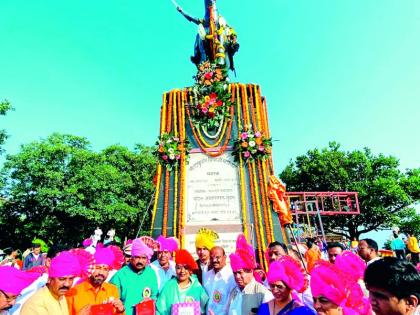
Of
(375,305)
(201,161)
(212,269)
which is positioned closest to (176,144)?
(201,161)

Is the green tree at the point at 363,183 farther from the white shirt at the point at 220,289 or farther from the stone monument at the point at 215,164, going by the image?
the white shirt at the point at 220,289

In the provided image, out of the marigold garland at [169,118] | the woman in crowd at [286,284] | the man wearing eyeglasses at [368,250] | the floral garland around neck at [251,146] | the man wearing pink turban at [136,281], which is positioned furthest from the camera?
the marigold garland at [169,118]

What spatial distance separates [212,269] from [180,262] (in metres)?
0.53

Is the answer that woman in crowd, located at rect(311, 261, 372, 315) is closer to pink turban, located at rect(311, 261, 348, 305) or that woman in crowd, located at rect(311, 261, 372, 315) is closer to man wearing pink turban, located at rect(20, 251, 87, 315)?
pink turban, located at rect(311, 261, 348, 305)

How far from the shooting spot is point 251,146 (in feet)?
29.9

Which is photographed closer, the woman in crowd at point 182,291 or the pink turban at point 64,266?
the pink turban at point 64,266

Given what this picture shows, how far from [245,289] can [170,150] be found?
6245mm

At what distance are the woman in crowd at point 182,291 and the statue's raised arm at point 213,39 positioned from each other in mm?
9237

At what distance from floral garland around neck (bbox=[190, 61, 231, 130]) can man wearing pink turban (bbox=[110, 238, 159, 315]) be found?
5969mm

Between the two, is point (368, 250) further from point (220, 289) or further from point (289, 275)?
point (289, 275)

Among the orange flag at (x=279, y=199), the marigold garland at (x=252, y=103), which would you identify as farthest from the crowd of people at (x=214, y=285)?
the marigold garland at (x=252, y=103)

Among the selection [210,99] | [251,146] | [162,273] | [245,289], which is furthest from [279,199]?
[245,289]

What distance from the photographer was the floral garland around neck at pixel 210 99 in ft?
32.1

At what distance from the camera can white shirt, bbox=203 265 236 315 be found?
397 centimetres
